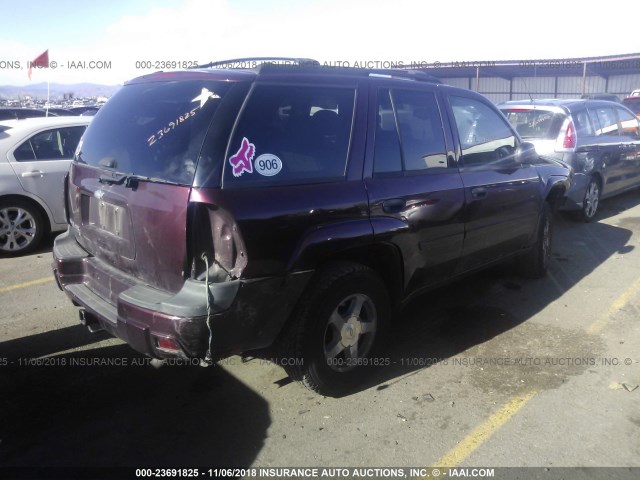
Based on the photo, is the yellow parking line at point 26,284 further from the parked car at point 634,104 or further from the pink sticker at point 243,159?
the parked car at point 634,104

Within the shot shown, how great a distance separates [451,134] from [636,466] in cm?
235

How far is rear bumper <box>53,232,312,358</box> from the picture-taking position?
2.54m

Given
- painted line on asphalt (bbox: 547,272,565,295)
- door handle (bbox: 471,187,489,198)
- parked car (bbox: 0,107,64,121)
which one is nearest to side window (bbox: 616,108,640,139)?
painted line on asphalt (bbox: 547,272,565,295)

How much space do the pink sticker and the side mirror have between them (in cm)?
284

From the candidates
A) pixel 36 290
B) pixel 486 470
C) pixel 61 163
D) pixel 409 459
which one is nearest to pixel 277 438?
pixel 409 459

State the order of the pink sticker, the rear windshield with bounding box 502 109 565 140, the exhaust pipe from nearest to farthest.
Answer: the pink sticker → the exhaust pipe → the rear windshield with bounding box 502 109 565 140

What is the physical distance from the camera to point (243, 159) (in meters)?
2.69

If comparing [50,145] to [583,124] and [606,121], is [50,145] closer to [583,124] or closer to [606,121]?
[583,124]

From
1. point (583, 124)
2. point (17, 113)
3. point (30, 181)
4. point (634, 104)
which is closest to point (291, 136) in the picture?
point (30, 181)

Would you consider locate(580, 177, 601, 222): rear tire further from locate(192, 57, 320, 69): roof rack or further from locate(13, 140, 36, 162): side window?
locate(13, 140, 36, 162): side window

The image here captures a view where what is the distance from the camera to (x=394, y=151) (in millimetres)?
3455

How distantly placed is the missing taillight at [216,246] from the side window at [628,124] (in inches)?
329

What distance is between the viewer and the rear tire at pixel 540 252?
5.17 m

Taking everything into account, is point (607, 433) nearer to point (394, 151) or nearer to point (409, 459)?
point (409, 459)
